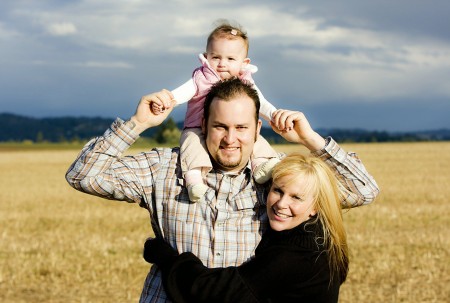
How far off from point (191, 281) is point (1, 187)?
27.1m

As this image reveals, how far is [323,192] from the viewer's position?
374cm

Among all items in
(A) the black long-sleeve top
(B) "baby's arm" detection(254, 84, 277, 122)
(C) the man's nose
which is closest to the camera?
(A) the black long-sleeve top

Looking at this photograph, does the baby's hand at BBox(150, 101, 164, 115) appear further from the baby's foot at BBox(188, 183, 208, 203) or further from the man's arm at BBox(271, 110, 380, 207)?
the man's arm at BBox(271, 110, 380, 207)

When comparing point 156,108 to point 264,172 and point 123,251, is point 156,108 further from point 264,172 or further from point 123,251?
point 123,251

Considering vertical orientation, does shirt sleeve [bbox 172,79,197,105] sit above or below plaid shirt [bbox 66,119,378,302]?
above

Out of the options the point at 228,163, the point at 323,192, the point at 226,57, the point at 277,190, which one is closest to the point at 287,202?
the point at 277,190

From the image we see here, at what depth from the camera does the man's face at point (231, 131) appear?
12.0 feet

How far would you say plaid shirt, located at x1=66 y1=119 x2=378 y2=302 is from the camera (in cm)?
371

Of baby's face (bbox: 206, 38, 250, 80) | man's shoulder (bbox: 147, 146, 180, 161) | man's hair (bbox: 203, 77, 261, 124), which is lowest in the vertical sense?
man's shoulder (bbox: 147, 146, 180, 161)

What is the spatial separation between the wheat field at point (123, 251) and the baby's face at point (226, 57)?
504 centimetres

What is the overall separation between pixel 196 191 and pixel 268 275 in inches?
21.0

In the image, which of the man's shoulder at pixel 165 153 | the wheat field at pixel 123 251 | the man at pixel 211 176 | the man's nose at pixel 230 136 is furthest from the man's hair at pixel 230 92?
the wheat field at pixel 123 251

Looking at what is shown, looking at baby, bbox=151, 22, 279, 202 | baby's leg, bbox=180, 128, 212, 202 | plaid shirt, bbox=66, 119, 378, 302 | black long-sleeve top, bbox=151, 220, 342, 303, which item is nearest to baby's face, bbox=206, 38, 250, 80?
baby, bbox=151, 22, 279, 202

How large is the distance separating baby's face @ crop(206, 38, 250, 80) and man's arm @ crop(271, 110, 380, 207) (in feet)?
2.18
